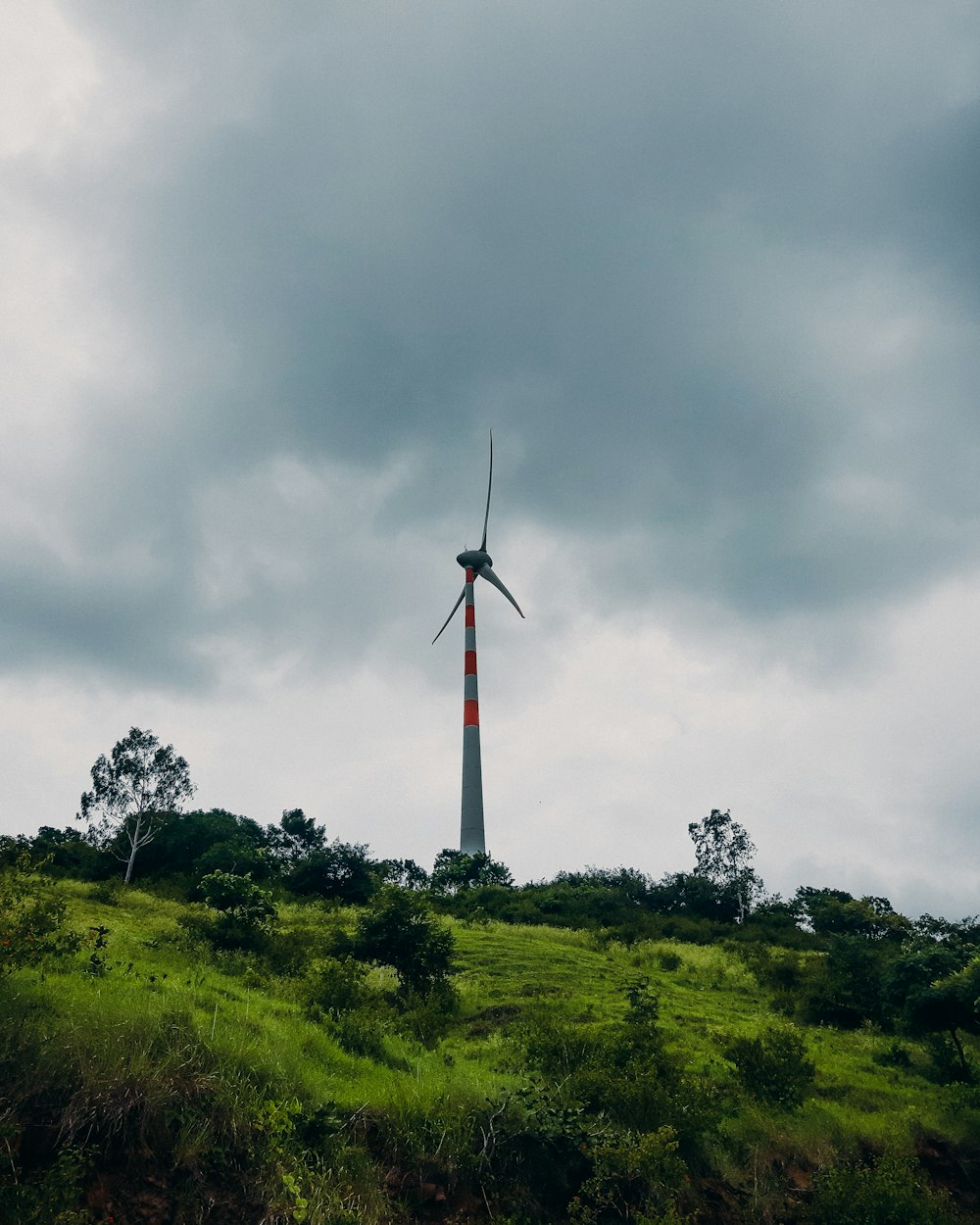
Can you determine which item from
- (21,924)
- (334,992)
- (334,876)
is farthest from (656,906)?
(21,924)

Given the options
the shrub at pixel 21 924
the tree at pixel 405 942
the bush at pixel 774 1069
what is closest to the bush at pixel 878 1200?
the bush at pixel 774 1069

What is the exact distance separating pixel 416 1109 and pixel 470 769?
68.4 metres

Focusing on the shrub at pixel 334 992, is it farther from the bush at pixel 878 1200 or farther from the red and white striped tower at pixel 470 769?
the red and white striped tower at pixel 470 769

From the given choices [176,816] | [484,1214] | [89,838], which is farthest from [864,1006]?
[89,838]

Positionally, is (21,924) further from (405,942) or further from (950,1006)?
(950,1006)

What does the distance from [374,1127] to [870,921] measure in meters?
53.3

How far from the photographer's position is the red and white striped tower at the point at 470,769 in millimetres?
82438

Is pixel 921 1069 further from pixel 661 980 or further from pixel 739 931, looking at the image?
pixel 739 931

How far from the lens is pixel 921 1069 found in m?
25.9

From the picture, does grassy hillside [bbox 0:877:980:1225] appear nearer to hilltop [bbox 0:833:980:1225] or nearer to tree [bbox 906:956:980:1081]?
hilltop [bbox 0:833:980:1225]

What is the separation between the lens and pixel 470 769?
3310 inches

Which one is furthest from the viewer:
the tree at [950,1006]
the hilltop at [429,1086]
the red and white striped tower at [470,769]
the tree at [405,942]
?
the red and white striped tower at [470,769]

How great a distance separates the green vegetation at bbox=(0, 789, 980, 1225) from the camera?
13000 millimetres

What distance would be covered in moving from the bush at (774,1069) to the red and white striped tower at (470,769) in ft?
191
